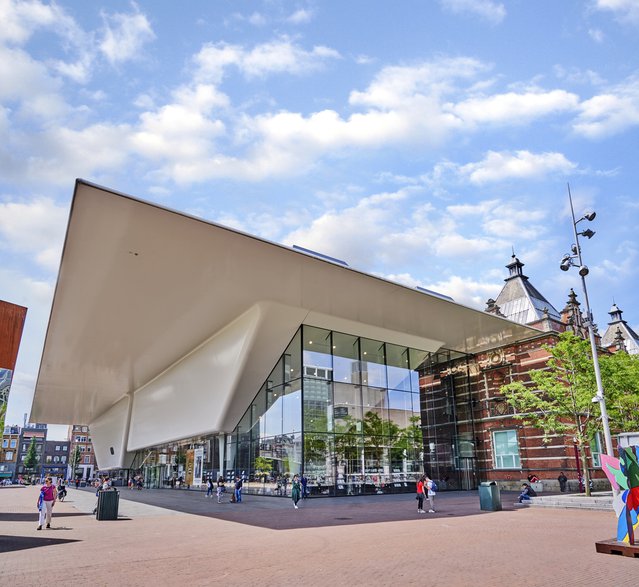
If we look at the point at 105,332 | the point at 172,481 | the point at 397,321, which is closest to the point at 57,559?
the point at 105,332

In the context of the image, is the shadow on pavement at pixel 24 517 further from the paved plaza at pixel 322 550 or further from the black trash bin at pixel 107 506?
the black trash bin at pixel 107 506

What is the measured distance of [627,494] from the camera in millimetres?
10281

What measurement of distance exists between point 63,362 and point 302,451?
19632mm

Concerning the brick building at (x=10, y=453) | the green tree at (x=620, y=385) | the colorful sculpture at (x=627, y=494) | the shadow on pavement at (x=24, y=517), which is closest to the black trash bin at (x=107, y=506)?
the shadow on pavement at (x=24, y=517)

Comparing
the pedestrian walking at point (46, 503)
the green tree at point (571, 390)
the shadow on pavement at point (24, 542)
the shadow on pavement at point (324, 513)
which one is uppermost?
the green tree at point (571, 390)

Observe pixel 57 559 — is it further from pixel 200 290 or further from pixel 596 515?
pixel 596 515

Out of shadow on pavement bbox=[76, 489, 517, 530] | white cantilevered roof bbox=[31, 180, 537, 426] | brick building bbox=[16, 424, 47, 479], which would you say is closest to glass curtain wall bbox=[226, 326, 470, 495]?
white cantilevered roof bbox=[31, 180, 537, 426]

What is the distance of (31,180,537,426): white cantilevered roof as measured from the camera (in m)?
18.4

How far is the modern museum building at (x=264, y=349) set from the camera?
20547 millimetres

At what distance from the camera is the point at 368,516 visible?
1873 cm

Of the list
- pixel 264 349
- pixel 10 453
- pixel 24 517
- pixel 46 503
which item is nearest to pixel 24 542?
pixel 46 503

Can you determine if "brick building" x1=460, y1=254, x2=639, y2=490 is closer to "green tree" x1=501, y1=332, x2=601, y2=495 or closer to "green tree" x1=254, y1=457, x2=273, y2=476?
"green tree" x1=501, y1=332, x2=601, y2=495

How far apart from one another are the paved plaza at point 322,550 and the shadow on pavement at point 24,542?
1.0 inches

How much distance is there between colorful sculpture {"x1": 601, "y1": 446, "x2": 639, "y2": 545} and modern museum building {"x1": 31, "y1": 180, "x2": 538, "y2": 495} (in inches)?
552
